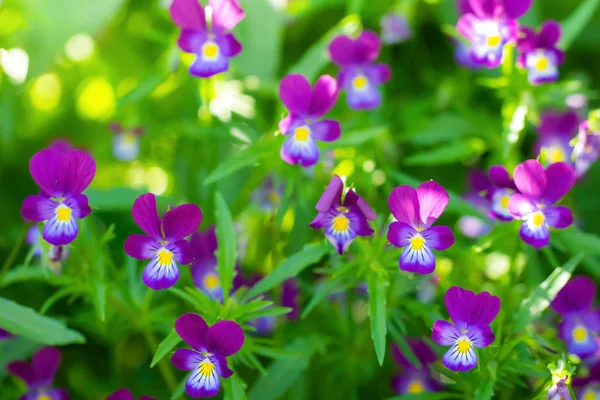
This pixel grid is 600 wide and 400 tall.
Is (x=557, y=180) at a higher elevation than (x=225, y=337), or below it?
higher

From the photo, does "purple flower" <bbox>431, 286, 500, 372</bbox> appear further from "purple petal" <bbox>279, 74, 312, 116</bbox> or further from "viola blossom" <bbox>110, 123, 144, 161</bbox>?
"viola blossom" <bbox>110, 123, 144, 161</bbox>

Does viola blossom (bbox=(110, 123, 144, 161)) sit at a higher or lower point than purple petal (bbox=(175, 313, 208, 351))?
lower

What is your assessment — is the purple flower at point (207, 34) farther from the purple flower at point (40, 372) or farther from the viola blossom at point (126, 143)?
the purple flower at point (40, 372)

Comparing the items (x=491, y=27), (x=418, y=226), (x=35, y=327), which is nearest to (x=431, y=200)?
(x=418, y=226)

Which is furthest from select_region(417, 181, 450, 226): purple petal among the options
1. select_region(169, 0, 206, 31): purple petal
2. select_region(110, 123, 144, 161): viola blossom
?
select_region(110, 123, 144, 161): viola blossom

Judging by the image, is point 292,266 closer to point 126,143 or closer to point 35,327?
point 35,327

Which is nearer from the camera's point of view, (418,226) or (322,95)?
(418,226)
